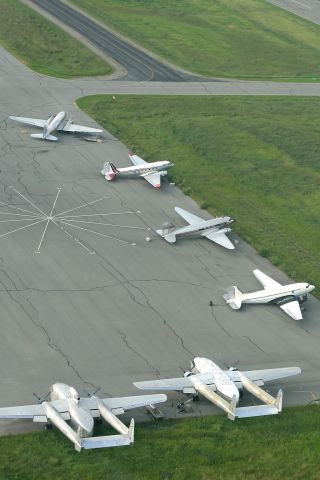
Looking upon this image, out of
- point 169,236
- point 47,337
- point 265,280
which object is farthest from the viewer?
point 169,236

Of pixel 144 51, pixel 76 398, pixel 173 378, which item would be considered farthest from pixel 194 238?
pixel 144 51

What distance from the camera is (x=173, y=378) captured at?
5722 centimetres

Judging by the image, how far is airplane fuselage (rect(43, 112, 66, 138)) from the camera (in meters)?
95.3

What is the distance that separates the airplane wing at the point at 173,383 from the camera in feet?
179

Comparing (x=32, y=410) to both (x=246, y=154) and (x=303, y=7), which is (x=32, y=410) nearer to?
(x=246, y=154)

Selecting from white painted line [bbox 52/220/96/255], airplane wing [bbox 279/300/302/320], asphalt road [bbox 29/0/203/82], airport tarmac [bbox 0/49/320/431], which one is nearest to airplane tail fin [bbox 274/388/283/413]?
airport tarmac [bbox 0/49/320/431]

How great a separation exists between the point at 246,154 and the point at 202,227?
2551cm

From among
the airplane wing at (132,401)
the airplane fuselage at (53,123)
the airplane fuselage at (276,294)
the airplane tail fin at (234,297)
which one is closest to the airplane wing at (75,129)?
the airplane fuselage at (53,123)

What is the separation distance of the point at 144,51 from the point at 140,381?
90224 millimetres

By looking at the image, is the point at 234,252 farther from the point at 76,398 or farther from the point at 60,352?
the point at 76,398

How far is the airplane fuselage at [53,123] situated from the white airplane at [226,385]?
45809 millimetres

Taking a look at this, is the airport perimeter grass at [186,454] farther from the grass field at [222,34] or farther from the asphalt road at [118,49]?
the grass field at [222,34]

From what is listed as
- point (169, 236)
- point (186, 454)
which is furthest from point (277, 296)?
point (186, 454)

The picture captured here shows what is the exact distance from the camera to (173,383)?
181 feet
